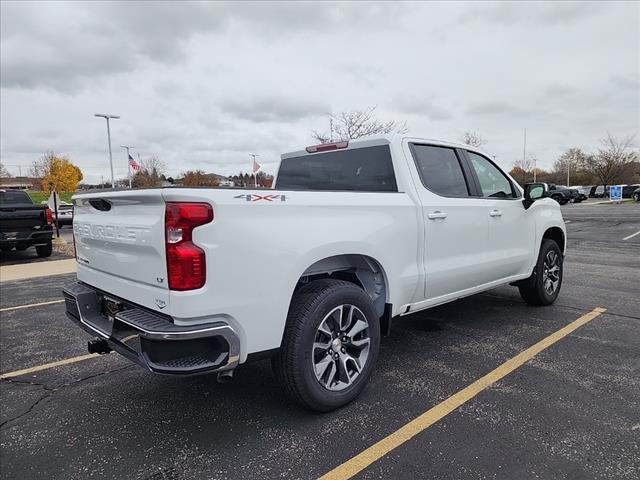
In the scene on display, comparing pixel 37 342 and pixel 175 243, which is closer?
pixel 175 243

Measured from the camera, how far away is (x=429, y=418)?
296cm

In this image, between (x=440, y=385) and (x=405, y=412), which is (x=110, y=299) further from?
(x=440, y=385)

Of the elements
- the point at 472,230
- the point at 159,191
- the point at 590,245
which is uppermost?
the point at 159,191

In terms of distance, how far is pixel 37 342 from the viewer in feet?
15.6

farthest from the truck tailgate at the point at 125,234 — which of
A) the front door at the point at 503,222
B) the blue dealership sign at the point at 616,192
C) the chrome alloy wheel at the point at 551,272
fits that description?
the blue dealership sign at the point at 616,192

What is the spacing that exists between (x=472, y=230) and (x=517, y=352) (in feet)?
3.76

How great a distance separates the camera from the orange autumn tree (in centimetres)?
5297

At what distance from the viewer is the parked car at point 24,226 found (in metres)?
11.3

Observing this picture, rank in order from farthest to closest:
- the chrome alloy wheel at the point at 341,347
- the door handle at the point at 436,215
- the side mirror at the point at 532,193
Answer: the side mirror at the point at 532,193 → the door handle at the point at 436,215 → the chrome alloy wheel at the point at 341,347

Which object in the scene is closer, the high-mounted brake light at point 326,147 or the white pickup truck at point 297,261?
the white pickup truck at point 297,261

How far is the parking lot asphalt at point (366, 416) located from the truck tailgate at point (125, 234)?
101 cm

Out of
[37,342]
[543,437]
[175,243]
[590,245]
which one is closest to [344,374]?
[543,437]

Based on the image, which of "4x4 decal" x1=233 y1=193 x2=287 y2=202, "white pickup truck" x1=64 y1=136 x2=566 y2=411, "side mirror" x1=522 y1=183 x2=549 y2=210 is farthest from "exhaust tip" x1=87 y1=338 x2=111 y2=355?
"side mirror" x1=522 y1=183 x2=549 y2=210

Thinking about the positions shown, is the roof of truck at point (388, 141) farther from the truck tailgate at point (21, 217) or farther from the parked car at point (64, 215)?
the parked car at point (64, 215)
